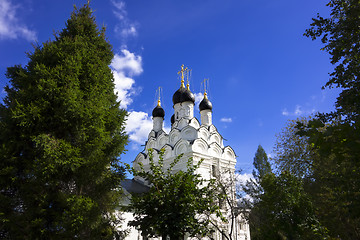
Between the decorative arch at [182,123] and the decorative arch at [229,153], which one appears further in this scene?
the decorative arch at [182,123]

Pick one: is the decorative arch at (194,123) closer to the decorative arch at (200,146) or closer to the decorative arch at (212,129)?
the decorative arch at (212,129)

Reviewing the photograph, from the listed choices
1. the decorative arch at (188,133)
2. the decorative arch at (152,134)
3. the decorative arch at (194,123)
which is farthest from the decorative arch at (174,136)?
the decorative arch at (152,134)

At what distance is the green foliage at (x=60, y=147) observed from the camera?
698 centimetres

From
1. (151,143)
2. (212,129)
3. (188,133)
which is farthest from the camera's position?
(151,143)

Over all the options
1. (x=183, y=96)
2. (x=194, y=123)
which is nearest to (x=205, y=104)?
(x=183, y=96)

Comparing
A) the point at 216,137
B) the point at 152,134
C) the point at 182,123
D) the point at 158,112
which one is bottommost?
the point at 216,137

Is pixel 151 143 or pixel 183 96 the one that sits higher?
pixel 183 96

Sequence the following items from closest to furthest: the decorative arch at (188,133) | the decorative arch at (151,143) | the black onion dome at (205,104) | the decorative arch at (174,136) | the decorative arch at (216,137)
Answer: the decorative arch at (188,133), the decorative arch at (174,136), the decorative arch at (216,137), the decorative arch at (151,143), the black onion dome at (205,104)

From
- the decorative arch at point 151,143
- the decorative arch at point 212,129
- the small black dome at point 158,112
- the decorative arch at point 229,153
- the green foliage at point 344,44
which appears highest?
the small black dome at point 158,112

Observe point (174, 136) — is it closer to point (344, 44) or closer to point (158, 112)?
point (158, 112)

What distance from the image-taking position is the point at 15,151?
743 centimetres

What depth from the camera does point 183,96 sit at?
24156mm

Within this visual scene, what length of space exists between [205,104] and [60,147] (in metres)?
19.2

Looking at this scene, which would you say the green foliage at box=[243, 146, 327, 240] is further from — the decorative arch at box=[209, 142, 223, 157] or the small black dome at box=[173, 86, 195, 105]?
the small black dome at box=[173, 86, 195, 105]
